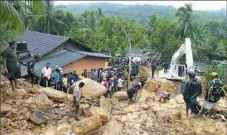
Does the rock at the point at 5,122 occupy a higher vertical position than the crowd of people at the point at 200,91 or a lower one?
lower

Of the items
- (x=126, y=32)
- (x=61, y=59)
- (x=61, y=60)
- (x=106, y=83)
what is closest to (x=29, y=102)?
(x=106, y=83)

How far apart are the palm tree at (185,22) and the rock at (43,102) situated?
34896mm

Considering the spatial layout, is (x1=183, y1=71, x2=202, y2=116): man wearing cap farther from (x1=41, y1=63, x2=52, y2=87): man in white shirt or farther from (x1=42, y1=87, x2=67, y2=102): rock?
(x1=41, y1=63, x2=52, y2=87): man in white shirt

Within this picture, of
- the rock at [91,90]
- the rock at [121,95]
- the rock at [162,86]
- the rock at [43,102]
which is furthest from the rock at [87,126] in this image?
the rock at [162,86]

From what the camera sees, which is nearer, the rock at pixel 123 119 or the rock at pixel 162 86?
the rock at pixel 123 119

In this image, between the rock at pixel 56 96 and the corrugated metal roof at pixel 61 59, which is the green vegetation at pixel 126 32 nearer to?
the corrugated metal roof at pixel 61 59

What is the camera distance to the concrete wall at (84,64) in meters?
18.3

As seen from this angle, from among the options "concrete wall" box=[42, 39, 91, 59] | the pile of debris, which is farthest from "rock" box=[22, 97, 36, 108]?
"concrete wall" box=[42, 39, 91, 59]

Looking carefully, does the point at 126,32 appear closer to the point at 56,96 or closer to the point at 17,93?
the point at 56,96

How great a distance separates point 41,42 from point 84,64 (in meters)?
2.83

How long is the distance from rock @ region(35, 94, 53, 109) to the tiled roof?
7.30 metres

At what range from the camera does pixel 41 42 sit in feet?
63.2

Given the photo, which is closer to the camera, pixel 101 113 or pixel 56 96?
pixel 101 113

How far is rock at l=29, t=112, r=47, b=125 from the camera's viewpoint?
9.41 meters
